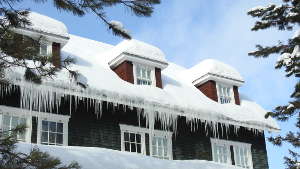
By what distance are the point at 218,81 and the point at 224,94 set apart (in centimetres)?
67

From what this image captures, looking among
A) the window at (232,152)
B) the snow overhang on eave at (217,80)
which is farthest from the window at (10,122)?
the snow overhang on eave at (217,80)

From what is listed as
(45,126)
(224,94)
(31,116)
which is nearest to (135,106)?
(45,126)

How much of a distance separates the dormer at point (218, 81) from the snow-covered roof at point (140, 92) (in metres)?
0.22

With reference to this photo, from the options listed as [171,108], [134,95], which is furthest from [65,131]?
[171,108]

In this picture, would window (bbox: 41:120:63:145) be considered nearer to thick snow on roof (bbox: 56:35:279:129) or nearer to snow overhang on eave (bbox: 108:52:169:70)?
thick snow on roof (bbox: 56:35:279:129)

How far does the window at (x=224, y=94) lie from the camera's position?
22.1m

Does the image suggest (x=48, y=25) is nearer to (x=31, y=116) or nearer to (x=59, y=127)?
(x=31, y=116)

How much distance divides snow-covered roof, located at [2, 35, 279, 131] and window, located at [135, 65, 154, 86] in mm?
776

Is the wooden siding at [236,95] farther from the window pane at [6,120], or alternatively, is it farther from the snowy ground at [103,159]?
the snowy ground at [103,159]

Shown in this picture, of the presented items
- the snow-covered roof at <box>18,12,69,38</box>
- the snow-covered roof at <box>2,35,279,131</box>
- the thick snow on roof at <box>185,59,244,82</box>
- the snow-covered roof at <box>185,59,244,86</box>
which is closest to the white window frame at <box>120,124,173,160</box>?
the snow-covered roof at <box>2,35,279,131</box>

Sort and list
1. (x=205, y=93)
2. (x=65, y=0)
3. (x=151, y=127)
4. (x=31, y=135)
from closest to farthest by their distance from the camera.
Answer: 1. (x=65, y=0)
2. (x=31, y=135)
3. (x=151, y=127)
4. (x=205, y=93)

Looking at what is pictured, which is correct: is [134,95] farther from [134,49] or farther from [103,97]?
[134,49]

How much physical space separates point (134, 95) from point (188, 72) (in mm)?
6555

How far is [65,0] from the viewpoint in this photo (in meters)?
8.05
